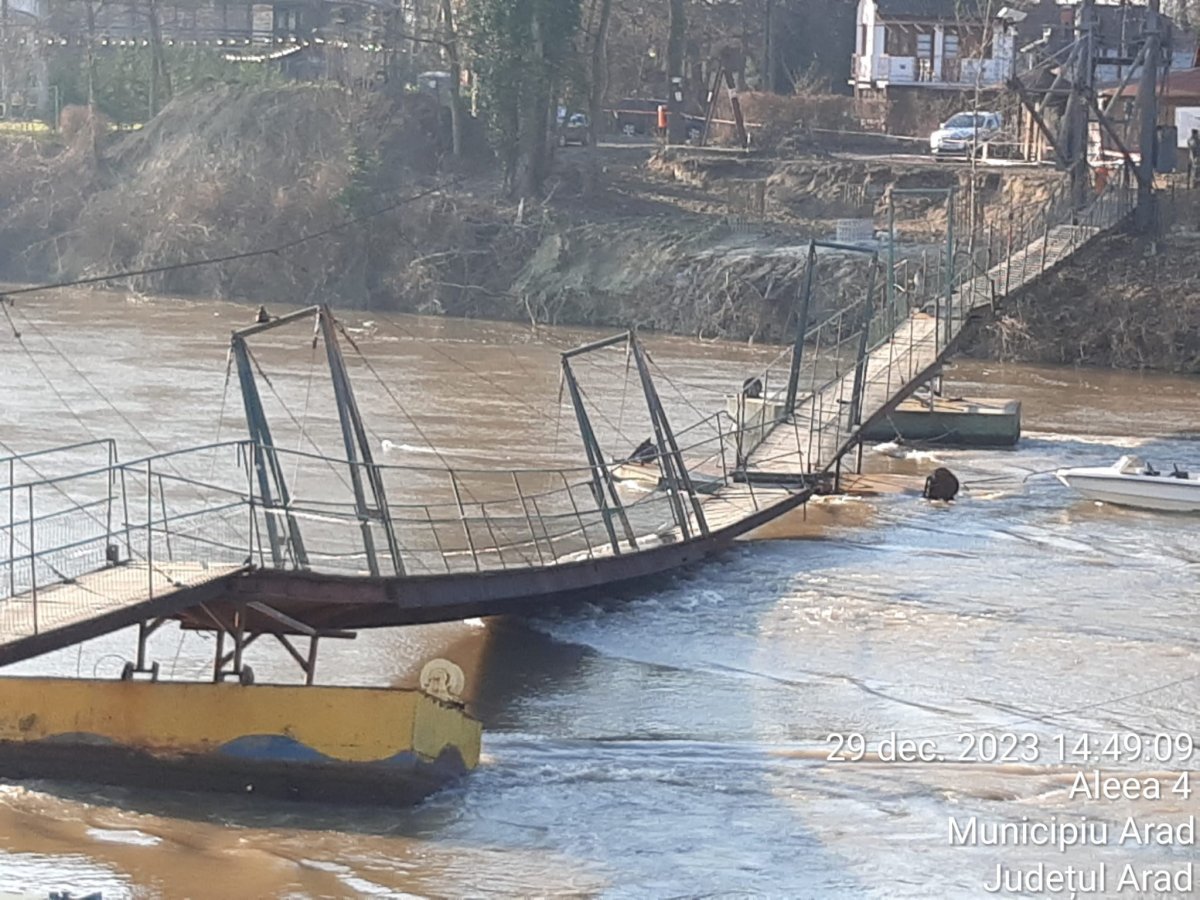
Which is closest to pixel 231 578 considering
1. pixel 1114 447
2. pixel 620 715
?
pixel 620 715

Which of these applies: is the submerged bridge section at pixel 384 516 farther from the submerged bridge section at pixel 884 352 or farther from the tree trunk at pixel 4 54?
the tree trunk at pixel 4 54

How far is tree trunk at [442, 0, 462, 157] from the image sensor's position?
232 ft

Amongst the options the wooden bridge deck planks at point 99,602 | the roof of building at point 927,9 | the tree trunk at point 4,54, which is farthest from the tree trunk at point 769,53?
the wooden bridge deck planks at point 99,602

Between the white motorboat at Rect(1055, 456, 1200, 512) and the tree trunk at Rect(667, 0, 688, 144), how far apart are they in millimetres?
39427

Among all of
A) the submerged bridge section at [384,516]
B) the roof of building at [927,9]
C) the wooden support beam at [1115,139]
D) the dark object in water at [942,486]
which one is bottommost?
the dark object in water at [942,486]

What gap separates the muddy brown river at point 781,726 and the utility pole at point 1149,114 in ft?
47.8

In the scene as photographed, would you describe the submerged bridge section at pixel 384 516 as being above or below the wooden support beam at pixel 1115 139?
below

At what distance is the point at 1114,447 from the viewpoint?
Result: 137ft

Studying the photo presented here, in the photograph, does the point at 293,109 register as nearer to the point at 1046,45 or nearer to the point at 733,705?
the point at 1046,45

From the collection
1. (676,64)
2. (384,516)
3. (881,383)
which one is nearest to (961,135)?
(676,64)

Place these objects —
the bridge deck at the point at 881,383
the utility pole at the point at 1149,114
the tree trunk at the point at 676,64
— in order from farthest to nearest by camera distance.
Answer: the tree trunk at the point at 676,64
the utility pole at the point at 1149,114
the bridge deck at the point at 881,383

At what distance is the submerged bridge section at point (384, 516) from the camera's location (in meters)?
19.9

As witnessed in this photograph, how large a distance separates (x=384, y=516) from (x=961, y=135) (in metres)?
51.6

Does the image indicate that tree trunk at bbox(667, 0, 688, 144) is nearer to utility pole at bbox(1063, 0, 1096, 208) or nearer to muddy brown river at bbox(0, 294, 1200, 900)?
utility pole at bbox(1063, 0, 1096, 208)
